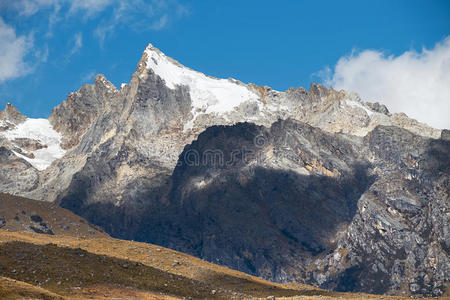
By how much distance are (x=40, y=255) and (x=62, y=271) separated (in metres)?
5.70

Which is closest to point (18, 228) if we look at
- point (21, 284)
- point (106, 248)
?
point (106, 248)

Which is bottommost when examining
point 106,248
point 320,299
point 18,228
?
point 320,299

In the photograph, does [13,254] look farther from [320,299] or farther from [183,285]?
[320,299]

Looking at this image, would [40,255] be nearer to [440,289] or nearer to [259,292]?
[259,292]

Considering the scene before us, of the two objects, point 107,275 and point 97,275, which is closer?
point 97,275

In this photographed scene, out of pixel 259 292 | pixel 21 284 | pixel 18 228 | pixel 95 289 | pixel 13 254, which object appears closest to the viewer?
pixel 21 284

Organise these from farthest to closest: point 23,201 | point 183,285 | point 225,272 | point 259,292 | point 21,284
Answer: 1. point 23,201
2. point 225,272
3. point 259,292
4. point 183,285
5. point 21,284

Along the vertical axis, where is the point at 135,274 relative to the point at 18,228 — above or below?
below

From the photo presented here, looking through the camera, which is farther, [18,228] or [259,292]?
[18,228]

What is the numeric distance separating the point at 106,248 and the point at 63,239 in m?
11.8

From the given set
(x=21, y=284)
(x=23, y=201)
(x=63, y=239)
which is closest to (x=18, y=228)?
(x=23, y=201)

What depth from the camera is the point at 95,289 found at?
75500 mm

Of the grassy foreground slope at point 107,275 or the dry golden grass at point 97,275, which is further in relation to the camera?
the dry golden grass at point 97,275

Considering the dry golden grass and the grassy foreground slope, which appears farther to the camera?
the dry golden grass
